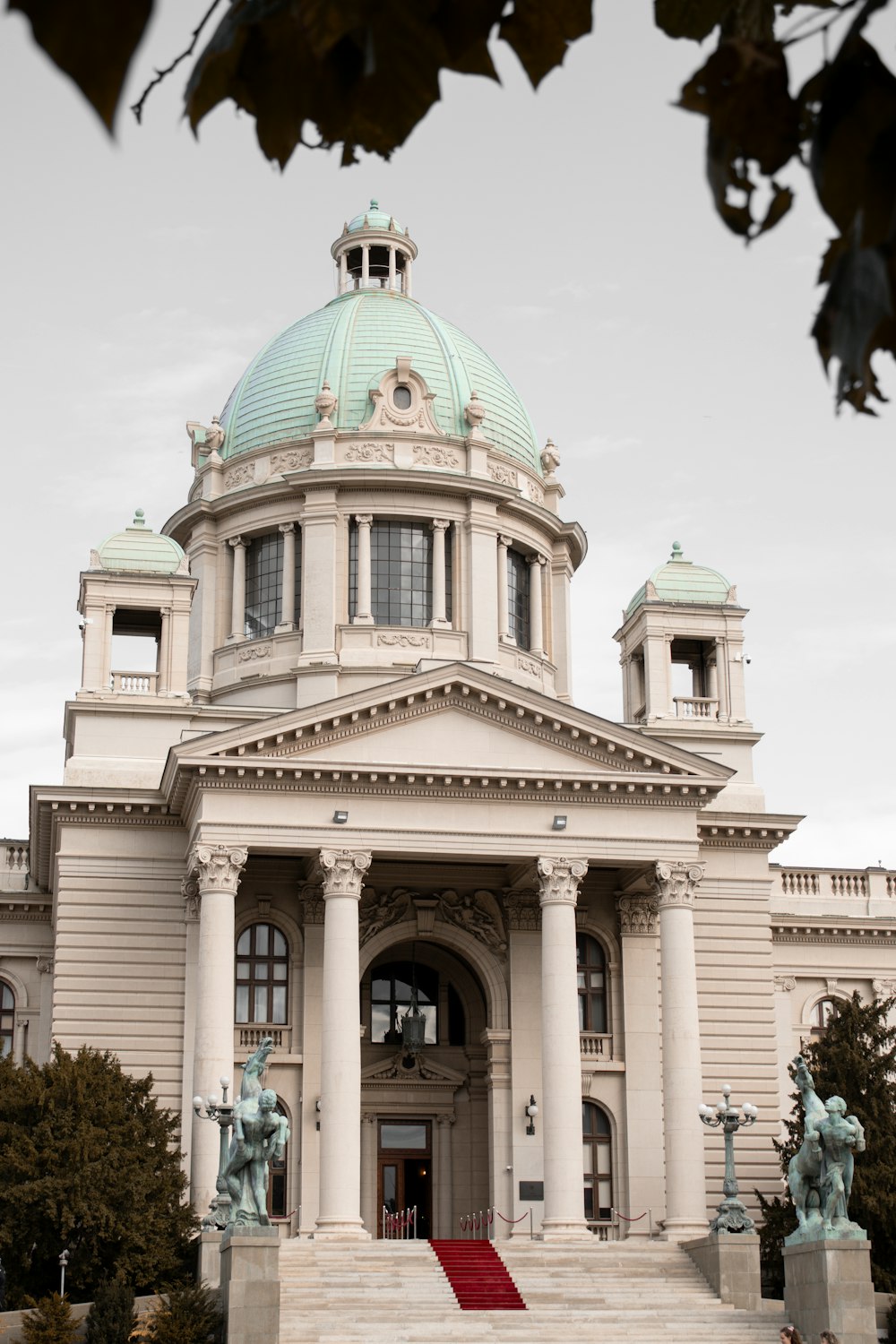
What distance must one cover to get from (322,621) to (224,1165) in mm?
19120

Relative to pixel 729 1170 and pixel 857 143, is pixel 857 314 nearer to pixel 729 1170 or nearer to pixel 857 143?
pixel 857 143

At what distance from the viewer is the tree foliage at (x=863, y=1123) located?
38.8 metres

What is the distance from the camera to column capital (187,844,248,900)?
130 ft

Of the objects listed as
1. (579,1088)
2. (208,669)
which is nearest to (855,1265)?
(579,1088)

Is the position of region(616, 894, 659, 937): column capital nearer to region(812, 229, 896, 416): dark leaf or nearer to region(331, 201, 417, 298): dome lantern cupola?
region(331, 201, 417, 298): dome lantern cupola

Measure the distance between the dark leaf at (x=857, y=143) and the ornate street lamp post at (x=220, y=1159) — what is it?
106 feet

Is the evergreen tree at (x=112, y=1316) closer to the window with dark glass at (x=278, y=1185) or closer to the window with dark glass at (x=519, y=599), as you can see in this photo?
the window with dark glass at (x=278, y=1185)

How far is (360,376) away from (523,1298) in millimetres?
28202

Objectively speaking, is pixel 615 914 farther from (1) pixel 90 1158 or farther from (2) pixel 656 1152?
(1) pixel 90 1158

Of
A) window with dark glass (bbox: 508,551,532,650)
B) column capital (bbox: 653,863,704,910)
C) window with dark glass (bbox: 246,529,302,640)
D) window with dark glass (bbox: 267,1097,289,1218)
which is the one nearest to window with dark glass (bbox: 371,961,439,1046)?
window with dark glass (bbox: 267,1097,289,1218)

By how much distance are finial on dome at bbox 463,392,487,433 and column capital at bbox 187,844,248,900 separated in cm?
1842

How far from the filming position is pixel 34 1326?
31.2 m

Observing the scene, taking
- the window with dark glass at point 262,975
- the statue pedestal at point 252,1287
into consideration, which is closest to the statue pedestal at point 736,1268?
the statue pedestal at point 252,1287

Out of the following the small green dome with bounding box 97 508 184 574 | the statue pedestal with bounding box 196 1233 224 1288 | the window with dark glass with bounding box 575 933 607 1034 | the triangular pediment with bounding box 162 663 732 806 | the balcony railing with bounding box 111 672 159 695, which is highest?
the small green dome with bounding box 97 508 184 574
